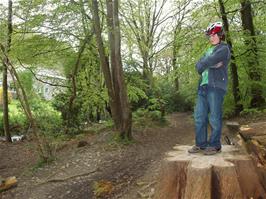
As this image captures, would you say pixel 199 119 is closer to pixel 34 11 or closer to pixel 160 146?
pixel 160 146

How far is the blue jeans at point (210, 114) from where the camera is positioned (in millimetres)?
4812

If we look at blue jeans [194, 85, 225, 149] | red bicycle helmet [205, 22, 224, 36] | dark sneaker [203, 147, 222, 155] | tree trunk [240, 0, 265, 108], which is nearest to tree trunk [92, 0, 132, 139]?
tree trunk [240, 0, 265, 108]

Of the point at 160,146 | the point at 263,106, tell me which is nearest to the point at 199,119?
the point at 160,146

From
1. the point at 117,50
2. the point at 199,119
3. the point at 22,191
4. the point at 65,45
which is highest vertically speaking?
the point at 65,45

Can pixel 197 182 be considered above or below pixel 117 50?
below

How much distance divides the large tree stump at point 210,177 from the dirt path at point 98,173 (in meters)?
2.04

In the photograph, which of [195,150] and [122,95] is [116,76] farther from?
[195,150]

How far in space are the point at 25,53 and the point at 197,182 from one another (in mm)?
10088

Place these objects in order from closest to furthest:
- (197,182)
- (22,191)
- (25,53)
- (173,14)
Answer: (197,182) → (22,191) → (25,53) → (173,14)

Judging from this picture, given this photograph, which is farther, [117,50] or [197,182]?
[117,50]

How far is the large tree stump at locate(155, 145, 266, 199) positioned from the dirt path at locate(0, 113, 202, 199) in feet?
6.68

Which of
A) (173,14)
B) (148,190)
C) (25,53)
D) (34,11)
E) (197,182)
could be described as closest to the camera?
(197,182)

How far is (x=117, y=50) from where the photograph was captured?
10.4 meters

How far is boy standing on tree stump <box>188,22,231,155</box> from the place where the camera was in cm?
A: 471
